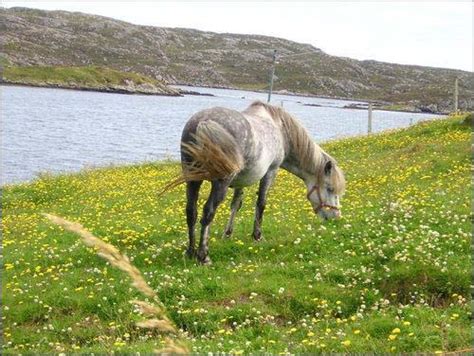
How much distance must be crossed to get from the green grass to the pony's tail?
14323cm

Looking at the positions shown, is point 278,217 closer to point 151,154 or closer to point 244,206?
point 244,206

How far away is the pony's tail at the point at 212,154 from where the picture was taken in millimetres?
10828

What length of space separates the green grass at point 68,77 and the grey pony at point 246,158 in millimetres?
141717

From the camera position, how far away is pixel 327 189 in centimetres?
1386

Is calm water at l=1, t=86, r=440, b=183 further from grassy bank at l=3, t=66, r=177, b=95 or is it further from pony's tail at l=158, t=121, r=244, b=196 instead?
grassy bank at l=3, t=66, r=177, b=95

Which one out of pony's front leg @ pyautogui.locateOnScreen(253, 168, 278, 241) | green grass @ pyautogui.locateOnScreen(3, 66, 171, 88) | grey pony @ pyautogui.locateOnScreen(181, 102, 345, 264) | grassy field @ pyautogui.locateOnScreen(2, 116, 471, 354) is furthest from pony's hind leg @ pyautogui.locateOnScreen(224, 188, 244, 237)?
green grass @ pyautogui.locateOnScreen(3, 66, 171, 88)

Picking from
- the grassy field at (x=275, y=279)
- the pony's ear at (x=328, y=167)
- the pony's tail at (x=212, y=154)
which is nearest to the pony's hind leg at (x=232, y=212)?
the grassy field at (x=275, y=279)

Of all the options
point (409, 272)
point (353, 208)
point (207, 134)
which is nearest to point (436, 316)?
point (409, 272)

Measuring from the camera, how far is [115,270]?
38.0 ft

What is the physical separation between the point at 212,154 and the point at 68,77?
149691 mm

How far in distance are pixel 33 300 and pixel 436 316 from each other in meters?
6.93

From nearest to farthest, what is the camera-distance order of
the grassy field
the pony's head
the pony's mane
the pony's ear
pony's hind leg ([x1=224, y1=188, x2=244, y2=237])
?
1. the grassy field
2. the pony's mane
3. pony's hind leg ([x1=224, y1=188, x2=244, y2=237])
4. the pony's ear
5. the pony's head

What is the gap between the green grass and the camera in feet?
479

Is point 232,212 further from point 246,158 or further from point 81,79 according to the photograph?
point 81,79
